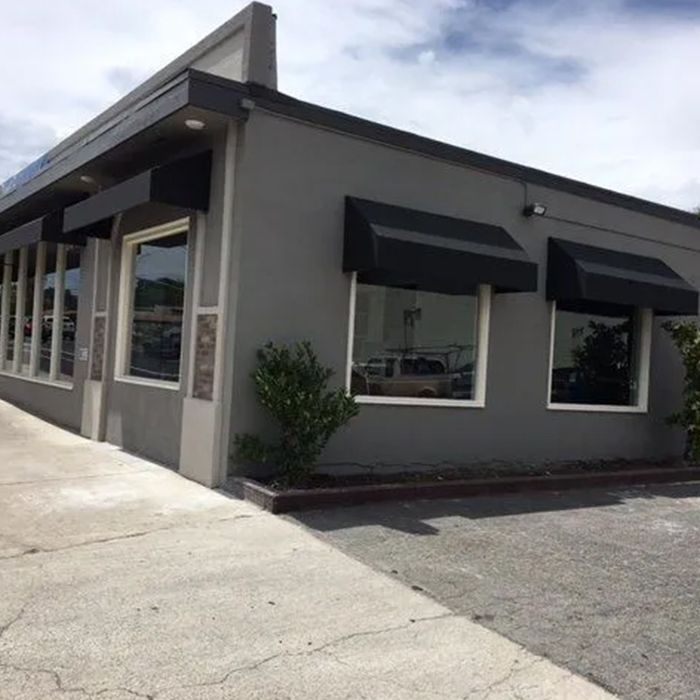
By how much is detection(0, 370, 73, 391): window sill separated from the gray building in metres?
0.09

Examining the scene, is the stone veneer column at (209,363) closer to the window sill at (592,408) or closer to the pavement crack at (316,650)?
the pavement crack at (316,650)

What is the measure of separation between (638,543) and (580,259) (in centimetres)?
437

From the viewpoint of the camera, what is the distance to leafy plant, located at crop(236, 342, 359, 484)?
294 inches

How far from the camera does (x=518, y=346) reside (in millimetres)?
10133

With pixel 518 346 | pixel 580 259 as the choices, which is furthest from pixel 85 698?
pixel 580 259

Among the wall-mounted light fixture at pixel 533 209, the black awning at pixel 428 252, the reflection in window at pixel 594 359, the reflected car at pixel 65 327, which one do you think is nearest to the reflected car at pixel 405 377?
the black awning at pixel 428 252

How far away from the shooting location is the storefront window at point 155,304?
9.08 m

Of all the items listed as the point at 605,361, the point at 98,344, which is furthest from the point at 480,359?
the point at 98,344

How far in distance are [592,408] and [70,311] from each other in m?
7.83

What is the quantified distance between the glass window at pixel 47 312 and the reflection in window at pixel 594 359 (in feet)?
26.3

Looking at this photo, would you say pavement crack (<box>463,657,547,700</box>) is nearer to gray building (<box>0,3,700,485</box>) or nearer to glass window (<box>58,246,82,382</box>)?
gray building (<box>0,3,700,485</box>)

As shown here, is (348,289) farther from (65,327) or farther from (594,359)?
(65,327)

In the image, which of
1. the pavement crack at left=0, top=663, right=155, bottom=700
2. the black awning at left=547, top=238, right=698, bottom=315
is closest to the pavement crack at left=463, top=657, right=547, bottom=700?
the pavement crack at left=0, top=663, right=155, bottom=700

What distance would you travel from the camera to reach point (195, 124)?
26.2 ft
